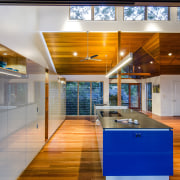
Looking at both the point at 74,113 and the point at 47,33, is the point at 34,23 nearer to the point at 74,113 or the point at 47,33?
the point at 47,33

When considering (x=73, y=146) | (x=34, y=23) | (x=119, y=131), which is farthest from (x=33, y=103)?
(x=34, y=23)

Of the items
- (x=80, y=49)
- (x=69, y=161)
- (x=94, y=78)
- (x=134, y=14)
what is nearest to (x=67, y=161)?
(x=69, y=161)

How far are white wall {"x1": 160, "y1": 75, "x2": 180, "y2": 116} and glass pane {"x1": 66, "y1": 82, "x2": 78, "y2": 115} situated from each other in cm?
474

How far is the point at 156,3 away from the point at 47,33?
4.67 m

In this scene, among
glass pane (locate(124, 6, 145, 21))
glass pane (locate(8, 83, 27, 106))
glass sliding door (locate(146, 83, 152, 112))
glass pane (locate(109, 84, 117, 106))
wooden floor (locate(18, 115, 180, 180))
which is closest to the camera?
glass pane (locate(8, 83, 27, 106))

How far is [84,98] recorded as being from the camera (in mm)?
7957

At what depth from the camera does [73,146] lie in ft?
11.6

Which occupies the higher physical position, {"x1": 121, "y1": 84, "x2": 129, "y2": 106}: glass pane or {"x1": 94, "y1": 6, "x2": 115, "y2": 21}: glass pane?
{"x1": 94, "y1": 6, "x2": 115, "y2": 21}: glass pane

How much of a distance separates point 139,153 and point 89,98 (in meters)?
5.99

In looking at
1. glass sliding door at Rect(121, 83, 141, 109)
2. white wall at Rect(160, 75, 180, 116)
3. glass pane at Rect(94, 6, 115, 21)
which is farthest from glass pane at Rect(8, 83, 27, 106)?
glass sliding door at Rect(121, 83, 141, 109)

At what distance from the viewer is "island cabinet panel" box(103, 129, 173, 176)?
2.01 metres

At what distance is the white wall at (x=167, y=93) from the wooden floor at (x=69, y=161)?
4054 millimetres

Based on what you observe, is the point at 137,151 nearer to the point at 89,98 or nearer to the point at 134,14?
the point at 134,14

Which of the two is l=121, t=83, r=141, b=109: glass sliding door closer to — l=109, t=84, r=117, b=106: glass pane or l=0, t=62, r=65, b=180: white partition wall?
l=109, t=84, r=117, b=106: glass pane
